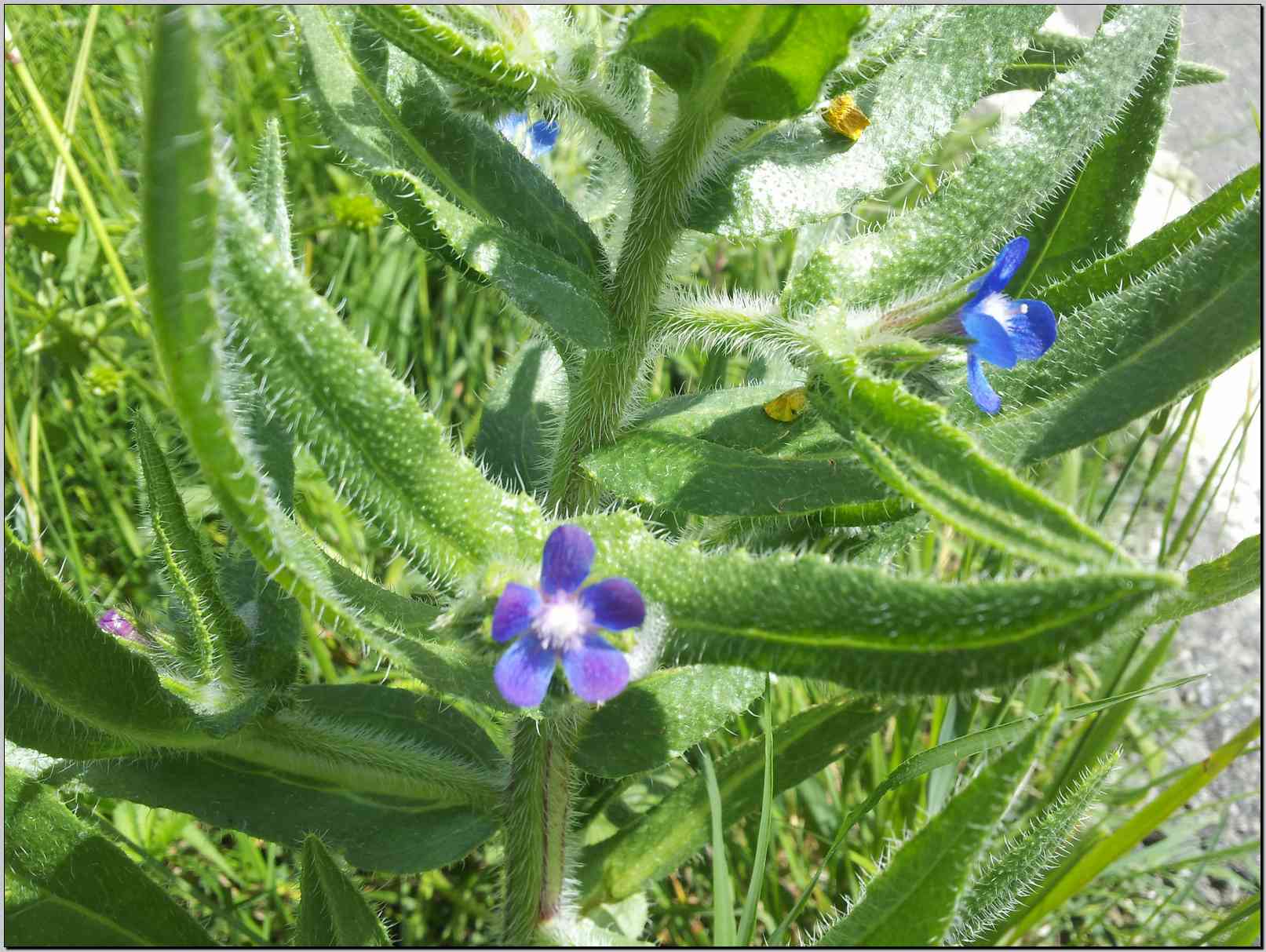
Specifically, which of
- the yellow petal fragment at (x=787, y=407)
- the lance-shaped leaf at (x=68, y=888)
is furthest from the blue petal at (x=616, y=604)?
the lance-shaped leaf at (x=68, y=888)

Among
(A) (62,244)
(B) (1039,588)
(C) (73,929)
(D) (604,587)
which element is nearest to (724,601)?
(D) (604,587)

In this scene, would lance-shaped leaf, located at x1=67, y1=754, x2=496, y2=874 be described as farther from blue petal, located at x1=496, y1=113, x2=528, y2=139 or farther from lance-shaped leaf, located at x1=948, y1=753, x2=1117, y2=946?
blue petal, located at x1=496, y1=113, x2=528, y2=139

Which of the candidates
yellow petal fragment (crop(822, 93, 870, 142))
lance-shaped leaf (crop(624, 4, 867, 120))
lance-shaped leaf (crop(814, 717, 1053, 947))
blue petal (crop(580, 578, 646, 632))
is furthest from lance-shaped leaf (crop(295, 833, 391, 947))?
yellow petal fragment (crop(822, 93, 870, 142))

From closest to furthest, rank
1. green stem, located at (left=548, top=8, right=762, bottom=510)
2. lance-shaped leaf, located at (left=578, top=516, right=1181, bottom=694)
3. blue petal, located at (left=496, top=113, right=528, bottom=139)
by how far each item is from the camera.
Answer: lance-shaped leaf, located at (left=578, top=516, right=1181, bottom=694) → green stem, located at (left=548, top=8, right=762, bottom=510) → blue petal, located at (left=496, top=113, right=528, bottom=139)

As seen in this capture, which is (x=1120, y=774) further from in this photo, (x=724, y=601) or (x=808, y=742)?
(x=724, y=601)

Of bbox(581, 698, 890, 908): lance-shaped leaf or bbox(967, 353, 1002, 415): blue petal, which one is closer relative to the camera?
bbox(967, 353, 1002, 415): blue petal

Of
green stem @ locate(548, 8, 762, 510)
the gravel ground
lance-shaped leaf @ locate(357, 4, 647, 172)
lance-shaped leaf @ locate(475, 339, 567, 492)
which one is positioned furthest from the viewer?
the gravel ground
